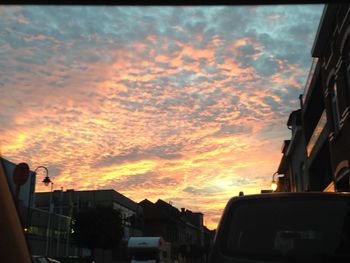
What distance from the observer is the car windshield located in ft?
13.3

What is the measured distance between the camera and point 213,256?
4.38 metres

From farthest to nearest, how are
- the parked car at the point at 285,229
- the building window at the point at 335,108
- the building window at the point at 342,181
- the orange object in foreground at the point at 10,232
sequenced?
the building window at the point at 335,108 → the building window at the point at 342,181 → the parked car at the point at 285,229 → the orange object in foreground at the point at 10,232

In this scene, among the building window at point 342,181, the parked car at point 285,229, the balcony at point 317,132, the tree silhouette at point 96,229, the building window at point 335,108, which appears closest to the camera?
the parked car at point 285,229

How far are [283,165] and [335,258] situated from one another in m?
37.9

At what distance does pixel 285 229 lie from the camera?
4.33 meters

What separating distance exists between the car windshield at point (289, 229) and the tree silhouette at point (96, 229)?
142ft

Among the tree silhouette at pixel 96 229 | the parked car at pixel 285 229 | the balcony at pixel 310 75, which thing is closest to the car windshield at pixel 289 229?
the parked car at pixel 285 229

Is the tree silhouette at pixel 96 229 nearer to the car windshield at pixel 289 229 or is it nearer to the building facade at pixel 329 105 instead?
the building facade at pixel 329 105

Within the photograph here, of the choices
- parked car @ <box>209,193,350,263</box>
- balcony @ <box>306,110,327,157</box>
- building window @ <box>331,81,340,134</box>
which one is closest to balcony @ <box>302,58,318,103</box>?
balcony @ <box>306,110,327,157</box>

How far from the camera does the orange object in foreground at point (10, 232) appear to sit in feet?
9.98

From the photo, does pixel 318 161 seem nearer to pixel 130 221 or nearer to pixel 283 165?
pixel 283 165

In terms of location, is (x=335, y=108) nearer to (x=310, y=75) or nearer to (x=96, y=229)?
(x=310, y=75)

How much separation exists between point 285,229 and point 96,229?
4375 centimetres

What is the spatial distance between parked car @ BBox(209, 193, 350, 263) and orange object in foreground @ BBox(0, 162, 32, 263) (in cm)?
177
